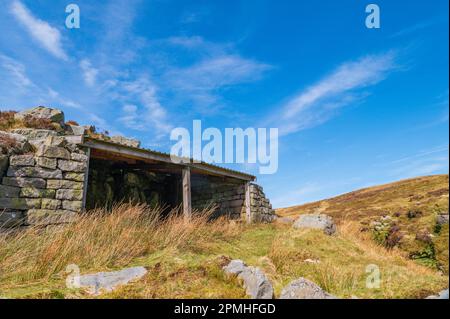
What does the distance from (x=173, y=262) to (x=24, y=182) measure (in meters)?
3.90

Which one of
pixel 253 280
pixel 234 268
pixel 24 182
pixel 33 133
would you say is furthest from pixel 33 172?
pixel 253 280

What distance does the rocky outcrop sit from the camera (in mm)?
3438

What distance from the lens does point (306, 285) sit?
3.48 m

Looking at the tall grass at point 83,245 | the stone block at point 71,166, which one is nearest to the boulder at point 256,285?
the tall grass at point 83,245

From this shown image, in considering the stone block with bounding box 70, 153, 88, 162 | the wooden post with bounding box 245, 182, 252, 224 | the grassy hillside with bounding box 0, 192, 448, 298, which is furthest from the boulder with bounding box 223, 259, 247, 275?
the wooden post with bounding box 245, 182, 252, 224

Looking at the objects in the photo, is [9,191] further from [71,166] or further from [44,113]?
[44,113]

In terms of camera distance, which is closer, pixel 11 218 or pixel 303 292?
pixel 303 292

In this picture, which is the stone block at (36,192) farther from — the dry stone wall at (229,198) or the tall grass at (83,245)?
the dry stone wall at (229,198)

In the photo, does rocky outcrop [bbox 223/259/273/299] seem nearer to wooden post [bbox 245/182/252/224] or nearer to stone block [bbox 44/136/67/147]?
stone block [bbox 44/136/67/147]

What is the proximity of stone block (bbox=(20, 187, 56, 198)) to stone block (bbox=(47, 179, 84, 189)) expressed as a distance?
109 mm

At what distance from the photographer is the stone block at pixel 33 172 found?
6379mm

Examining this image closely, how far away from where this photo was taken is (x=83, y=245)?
515 centimetres
